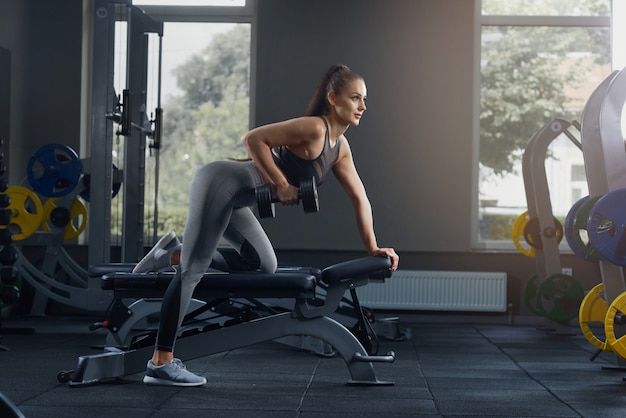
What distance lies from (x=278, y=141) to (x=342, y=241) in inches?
128

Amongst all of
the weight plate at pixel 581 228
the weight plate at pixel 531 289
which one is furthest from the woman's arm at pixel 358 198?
the weight plate at pixel 531 289

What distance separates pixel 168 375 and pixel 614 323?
76.8 inches

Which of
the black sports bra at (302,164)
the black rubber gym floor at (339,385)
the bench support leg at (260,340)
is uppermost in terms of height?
the black sports bra at (302,164)

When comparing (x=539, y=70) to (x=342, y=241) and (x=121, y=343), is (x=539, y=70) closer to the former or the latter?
(x=342, y=241)

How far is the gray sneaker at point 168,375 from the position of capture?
336 centimetres

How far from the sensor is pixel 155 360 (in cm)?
337

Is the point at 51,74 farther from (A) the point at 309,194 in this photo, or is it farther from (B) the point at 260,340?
(A) the point at 309,194

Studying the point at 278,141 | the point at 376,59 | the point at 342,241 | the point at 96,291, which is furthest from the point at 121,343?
the point at 376,59

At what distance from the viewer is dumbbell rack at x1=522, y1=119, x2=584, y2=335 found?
5.54m

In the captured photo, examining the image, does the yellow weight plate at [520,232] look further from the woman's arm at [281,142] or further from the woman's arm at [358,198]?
the woman's arm at [281,142]

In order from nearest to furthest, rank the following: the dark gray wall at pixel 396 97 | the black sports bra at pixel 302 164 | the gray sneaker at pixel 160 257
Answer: the black sports bra at pixel 302 164
the gray sneaker at pixel 160 257
the dark gray wall at pixel 396 97

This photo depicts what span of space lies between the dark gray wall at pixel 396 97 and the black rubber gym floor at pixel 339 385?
1.37 metres

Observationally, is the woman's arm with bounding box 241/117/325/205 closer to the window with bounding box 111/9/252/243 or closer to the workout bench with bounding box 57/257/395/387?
the workout bench with bounding box 57/257/395/387

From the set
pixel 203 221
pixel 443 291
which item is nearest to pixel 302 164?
pixel 203 221
